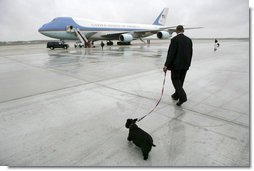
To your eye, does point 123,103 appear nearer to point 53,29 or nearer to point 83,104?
point 83,104

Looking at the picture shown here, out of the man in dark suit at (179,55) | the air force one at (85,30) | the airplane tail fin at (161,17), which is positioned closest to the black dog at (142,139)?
the man in dark suit at (179,55)

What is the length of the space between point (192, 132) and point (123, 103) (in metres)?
1.43

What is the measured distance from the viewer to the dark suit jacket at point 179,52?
3.07 metres

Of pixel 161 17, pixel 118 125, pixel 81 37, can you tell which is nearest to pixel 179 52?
pixel 118 125

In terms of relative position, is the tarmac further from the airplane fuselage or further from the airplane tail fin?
the airplane tail fin

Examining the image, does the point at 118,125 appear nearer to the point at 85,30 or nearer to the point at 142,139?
the point at 142,139

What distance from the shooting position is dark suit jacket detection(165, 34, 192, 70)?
10.1 feet

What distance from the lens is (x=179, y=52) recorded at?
10.1ft

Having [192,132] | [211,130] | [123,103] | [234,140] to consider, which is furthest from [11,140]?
[234,140]

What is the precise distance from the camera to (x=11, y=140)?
2.12m

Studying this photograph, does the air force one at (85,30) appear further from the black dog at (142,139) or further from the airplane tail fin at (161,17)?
the black dog at (142,139)

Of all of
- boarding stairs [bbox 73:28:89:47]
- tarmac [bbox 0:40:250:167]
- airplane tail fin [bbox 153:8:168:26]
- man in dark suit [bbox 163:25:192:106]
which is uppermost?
airplane tail fin [bbox 153:8:168:26]

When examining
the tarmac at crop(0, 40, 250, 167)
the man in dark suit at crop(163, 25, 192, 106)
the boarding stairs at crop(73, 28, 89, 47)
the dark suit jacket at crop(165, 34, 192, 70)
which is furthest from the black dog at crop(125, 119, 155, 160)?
the boarding stairs at crop(73, 28, 89, 47)

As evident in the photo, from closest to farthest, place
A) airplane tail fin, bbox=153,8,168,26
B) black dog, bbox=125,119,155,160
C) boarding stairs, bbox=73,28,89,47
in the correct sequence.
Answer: black dog, bbox=125,119,155,160 < boarding stairs, bbox=73,28,89,47 < airplane tail fin, bbox=153,8,168,26
